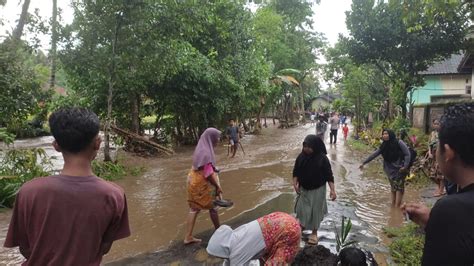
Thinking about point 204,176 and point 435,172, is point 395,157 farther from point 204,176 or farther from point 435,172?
point 204,176

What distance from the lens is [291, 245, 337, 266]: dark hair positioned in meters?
4.46

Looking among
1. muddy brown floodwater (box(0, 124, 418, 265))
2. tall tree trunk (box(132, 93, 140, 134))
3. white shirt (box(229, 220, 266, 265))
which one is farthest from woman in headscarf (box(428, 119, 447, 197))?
tall tree trunk (box(132, 93, 140, 134))

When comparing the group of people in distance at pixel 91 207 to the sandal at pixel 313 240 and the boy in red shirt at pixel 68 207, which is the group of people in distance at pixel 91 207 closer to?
the boy in red shirt at pixel 68 207

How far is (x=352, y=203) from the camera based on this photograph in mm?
Answer: 8422

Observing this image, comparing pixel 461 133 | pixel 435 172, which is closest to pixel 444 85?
pixel 435 172

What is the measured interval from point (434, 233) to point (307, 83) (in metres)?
47.2

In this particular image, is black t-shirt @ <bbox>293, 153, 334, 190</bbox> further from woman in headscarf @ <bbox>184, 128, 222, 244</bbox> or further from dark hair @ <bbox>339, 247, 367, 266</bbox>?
dark hair @ <bbox>339, 247, 367, 266</bbox>

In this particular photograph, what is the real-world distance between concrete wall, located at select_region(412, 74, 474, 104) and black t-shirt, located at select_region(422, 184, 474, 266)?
83.5 ft

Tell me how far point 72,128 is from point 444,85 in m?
27.7

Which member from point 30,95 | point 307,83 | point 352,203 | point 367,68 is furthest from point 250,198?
point 307,83

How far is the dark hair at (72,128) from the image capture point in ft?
6.64

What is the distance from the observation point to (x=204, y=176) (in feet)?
17.6

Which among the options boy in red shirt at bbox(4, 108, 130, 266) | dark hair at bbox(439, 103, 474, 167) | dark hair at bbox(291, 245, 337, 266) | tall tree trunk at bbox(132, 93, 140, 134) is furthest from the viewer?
tall tree trunk at bbox(132, 93, 140, 134)

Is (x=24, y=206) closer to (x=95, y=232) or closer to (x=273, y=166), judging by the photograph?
(x=95, y=232)
